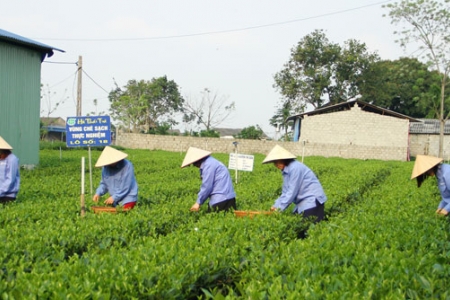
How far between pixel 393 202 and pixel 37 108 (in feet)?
48.2

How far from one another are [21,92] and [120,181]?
1254 centimetres

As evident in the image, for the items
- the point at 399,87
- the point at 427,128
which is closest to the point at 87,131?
the point at 427,128

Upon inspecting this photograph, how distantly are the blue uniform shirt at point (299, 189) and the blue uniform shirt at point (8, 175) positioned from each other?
4.30 m

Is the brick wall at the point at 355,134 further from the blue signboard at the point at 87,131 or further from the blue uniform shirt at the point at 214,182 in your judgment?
the blue uniform shirt at the point at 214,182

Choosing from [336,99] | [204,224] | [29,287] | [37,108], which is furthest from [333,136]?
[29,287]

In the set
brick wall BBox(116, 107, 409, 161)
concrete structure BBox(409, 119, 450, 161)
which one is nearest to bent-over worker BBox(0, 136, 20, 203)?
brick wall BBox(116, 107, 409, 161)

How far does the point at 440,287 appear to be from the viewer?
3.84 m

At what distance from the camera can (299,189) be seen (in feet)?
24.3

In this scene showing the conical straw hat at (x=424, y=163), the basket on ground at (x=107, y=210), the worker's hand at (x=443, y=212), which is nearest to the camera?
the conical straw hat at (x=424, y=163)

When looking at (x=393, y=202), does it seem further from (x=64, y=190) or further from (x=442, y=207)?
(x=64, y=190)

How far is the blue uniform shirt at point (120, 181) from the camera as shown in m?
7.64

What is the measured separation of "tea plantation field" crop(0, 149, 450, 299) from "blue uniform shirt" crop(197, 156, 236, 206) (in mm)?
395

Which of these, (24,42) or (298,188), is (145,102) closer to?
(24,42)

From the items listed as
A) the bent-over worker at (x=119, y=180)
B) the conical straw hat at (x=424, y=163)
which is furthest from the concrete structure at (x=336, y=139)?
the conical straw hat at (x=424, y=163)
